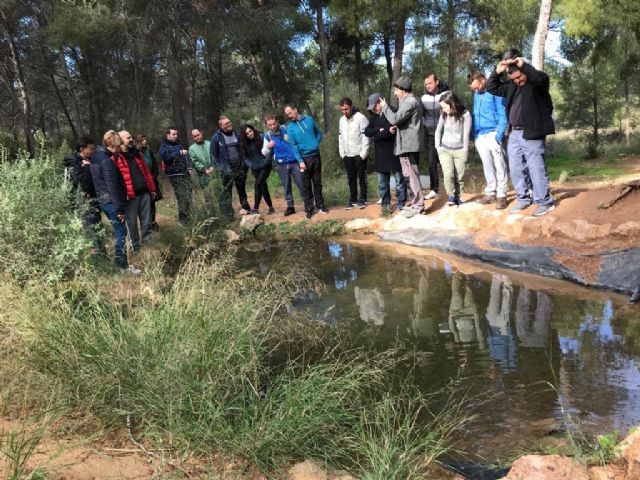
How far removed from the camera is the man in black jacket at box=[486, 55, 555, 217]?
558 centimetres

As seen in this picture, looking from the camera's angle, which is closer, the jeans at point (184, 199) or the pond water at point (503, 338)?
the pond water at point (503, 338)

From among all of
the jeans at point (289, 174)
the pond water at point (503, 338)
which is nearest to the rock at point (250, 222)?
the jeans at point (289, 174)

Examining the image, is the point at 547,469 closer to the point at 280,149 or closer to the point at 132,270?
the point at 132,270

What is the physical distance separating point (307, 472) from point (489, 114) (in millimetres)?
5259

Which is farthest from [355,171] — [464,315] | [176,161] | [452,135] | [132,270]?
[464,315]

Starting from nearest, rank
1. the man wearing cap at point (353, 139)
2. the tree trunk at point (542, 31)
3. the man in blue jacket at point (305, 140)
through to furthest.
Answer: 1. the man wearing cap at point (353, 139)
2. the man in blue jacket at point (305, 140)
3. the tree trunk at point (542, 31)

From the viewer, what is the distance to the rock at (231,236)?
308 inches

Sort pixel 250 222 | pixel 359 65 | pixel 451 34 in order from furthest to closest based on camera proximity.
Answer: pixel 359 65 < pixel 451 34 < pixel 250 222

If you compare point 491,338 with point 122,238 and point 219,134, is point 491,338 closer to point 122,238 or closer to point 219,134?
point 122,238

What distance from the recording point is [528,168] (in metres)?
5.91

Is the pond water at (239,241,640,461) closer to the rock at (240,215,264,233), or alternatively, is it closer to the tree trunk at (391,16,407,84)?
the rock at (240,215,264,233)

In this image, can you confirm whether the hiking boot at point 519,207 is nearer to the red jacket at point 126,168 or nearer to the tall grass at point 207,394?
the tall grass at point 207,394

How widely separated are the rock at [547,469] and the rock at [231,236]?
19.8 feet

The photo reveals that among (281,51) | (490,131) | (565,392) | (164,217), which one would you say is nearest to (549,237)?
(490,131)
